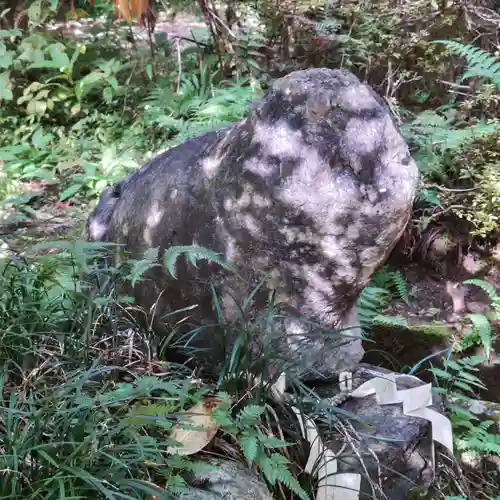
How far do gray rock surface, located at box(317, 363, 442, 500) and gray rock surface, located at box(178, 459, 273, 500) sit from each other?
33cm

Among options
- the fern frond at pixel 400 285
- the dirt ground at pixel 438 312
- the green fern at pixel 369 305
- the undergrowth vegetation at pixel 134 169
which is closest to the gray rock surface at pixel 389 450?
the undergrowth vegetation at pixel 134 169

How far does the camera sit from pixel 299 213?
95.8 inches

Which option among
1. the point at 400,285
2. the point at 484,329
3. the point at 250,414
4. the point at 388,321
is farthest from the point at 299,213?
the point at 400,285

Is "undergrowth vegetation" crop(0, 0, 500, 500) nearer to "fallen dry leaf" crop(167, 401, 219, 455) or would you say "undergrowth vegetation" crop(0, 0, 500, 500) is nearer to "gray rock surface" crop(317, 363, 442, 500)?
"fallen dry leaf" crop(167, 401, 219, 455)

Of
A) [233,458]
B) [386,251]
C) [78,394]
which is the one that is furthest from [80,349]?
[386,251]

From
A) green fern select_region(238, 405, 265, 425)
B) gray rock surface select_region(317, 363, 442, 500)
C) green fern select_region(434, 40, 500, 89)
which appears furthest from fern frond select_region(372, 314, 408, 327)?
green fern select_region(434, 40, 500, 89)

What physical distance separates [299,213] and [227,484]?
1.08 m

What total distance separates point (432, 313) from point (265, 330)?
7.97 feet

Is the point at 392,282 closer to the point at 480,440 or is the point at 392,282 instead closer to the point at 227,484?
the point at 480,440

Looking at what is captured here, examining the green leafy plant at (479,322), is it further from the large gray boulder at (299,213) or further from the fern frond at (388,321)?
the large gray boulder at (299,213)

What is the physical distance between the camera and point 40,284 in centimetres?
279

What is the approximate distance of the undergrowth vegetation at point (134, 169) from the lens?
2055 millimetres

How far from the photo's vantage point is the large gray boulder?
2.42 metres

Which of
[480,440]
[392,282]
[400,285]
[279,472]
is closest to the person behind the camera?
[279,472]
